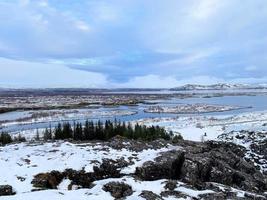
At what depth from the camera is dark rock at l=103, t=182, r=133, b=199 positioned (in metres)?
21.9

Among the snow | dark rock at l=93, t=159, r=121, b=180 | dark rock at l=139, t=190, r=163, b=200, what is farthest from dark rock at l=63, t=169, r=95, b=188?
dark rock at l=139, t=190, r=163, b=200

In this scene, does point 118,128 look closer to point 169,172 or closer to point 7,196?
point 169,172

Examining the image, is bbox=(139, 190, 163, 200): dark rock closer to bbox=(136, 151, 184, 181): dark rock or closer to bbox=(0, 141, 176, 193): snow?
bbox=(136, 151, 184, 181): dark rock

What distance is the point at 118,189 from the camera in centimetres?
2259

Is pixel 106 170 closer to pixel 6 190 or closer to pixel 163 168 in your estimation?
pixel 163 168

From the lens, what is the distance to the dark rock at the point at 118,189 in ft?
71.9

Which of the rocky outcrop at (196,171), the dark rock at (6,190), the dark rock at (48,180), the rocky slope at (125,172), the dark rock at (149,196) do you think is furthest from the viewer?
the rocky outcrop at (196,171)

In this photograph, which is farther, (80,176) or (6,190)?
(80,176)

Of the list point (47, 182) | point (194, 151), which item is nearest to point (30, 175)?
point (47, 182)

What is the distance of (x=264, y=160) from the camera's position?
40.5 metres

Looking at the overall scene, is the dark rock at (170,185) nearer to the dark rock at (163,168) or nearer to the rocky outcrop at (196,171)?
the rocky outcrop at (196,171)

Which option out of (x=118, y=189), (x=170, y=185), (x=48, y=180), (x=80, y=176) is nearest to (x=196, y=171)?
(x=170, y=185)

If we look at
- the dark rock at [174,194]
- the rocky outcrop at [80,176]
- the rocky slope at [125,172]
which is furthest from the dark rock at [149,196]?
the rocky outcrop at [80,176]

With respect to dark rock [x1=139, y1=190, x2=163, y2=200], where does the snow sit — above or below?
above
